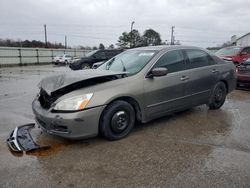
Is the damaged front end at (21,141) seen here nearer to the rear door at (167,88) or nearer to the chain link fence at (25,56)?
the rear door at (167,88)

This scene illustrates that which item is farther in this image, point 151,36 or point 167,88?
point 151,36

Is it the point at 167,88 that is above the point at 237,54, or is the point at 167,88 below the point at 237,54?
below

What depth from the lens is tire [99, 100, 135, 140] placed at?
3732mm

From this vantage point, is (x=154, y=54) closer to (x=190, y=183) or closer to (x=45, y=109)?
(x=45, y=109)

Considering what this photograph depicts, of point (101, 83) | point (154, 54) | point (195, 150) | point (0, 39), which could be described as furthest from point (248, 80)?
point (0, 39)

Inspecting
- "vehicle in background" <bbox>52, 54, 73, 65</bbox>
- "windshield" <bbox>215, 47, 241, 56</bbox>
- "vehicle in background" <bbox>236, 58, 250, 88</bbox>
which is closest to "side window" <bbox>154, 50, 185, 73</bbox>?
"vehicle in background" <bbox>236, 58, 250, 88</bbox>

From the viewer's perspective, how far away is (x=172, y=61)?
187 inches

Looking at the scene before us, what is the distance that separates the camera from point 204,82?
5.21 metres

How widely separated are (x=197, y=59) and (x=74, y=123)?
10.4ft

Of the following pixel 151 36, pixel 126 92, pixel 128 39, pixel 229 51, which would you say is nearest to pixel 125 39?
pixel 128 39

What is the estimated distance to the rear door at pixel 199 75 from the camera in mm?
4945

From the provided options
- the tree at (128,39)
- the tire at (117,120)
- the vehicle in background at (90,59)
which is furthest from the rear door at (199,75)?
the tree at (128,39)

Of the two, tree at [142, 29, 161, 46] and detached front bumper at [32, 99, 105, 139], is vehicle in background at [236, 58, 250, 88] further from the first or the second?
tree at [142, 29, 161, 46]

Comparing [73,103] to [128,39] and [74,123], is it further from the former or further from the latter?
[128,39]
